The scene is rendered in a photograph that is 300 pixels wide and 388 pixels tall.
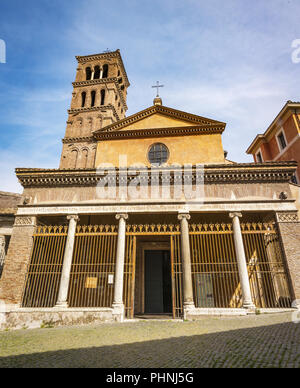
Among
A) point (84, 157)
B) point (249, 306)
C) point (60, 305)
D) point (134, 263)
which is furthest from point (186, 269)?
point (84, 157)

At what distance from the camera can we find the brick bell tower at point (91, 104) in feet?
57.8

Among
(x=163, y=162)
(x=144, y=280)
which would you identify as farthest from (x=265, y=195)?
(x=144, y=280)

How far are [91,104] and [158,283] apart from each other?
1552 cm

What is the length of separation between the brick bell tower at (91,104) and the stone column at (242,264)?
1114cm

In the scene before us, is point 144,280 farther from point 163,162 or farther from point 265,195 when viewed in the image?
point 265,195

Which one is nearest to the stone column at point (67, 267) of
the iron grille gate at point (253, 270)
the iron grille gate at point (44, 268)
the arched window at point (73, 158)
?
the iron grille gate at point (44, 268)

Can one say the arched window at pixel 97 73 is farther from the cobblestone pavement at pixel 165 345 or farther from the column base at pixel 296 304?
the column base at pixel 296 304

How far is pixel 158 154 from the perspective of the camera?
37.7 feet

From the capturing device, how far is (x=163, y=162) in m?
11.3

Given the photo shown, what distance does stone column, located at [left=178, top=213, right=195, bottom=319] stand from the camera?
779cm

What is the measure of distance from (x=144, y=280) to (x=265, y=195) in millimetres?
6322

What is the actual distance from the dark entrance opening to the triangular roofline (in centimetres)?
636
